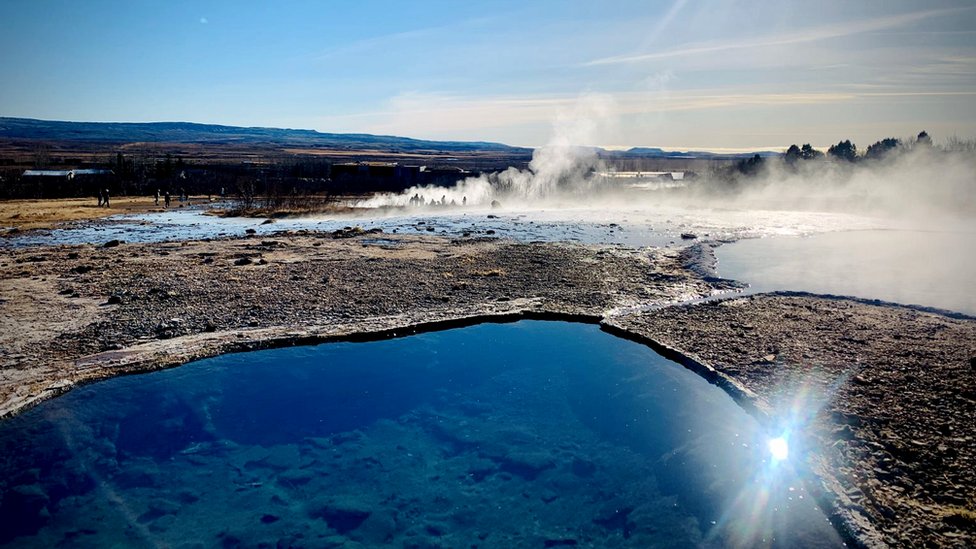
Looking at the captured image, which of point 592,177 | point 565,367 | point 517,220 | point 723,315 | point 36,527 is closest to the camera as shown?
point 36,527

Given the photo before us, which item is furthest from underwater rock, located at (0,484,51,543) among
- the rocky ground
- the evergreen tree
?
the evergreen tree

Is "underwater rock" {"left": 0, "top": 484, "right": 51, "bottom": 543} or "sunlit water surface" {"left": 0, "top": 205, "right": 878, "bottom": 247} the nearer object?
→ "underwater rock" {"left": 0, "top": 484, "right": 51, "bottom": 543}

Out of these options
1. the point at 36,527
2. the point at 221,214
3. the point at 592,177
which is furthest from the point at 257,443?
the point at 592,177

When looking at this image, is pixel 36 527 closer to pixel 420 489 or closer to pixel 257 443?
pixel 257 443

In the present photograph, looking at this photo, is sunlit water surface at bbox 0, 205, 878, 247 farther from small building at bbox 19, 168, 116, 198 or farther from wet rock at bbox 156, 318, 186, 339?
Result: small building at bbox 19, 168, 116, 198

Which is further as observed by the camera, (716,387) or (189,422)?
(716,387)

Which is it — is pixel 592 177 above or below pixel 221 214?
above
